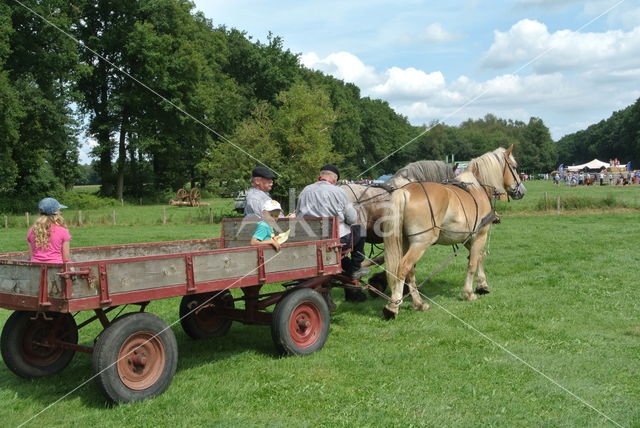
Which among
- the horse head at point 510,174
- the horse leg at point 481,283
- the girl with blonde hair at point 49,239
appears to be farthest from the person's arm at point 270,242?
the horse head at point 510,174

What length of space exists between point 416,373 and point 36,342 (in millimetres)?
3862

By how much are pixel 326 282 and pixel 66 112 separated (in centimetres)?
3510

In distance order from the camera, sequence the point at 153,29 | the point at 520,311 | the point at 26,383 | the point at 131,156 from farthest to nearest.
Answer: the point at 131,156
the point at 153,29
the point at 520,311
the point at 26,383

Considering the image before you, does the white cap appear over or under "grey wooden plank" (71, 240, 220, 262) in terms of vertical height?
over

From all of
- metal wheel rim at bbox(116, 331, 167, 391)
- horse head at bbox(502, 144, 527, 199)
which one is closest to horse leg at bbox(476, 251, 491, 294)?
horse head at bbox(502, 144, 527, 199)

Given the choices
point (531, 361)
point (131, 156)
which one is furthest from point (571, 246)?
point (131, 156)

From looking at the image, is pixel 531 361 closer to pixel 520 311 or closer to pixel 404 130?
pixel 520 311

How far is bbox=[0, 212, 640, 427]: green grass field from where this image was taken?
15.4 ft

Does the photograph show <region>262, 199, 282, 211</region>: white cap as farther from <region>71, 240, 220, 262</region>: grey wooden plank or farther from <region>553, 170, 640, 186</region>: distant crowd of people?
<region>553, 170, 640, 186</region>: distant crowd of people

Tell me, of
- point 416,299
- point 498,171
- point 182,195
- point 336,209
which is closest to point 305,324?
point 336,209

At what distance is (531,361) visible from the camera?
19.5ft

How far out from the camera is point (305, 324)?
6.46 meters

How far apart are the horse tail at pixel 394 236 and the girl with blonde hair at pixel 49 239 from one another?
13.5 ft

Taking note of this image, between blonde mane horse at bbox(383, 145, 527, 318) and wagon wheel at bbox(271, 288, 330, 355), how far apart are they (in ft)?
5.10
